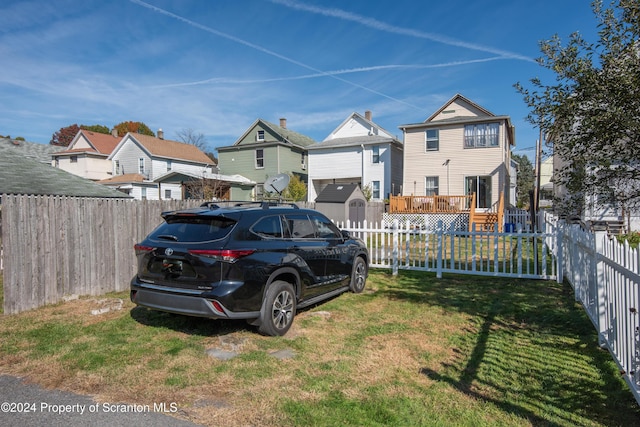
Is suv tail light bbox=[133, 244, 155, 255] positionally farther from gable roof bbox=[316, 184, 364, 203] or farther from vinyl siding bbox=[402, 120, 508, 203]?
vinyl siding bbox=[402, 120, 508, 203]

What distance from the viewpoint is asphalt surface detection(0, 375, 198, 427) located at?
312 cm

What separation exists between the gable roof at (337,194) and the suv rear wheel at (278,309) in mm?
14032

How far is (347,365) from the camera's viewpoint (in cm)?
421

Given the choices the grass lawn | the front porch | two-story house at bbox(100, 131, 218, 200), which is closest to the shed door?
the front porch

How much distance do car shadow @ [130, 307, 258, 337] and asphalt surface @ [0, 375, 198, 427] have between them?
179 cm

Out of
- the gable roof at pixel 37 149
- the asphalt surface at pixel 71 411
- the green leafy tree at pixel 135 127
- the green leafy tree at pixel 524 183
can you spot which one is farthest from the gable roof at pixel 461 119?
the green leafy tree at pixel 135 127

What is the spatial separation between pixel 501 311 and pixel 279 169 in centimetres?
2620

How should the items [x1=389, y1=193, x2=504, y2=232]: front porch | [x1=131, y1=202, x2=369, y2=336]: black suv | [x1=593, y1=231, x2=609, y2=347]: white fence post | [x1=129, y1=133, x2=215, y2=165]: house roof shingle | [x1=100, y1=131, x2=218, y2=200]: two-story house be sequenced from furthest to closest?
[x1=129, y1=133, x2=215, y2=165]: house roof shingle
[x1=100, y1=131, x2=218, y2=200]: two-story house
[x1=389, y1=193, x2=504, y2=232]: front porch
[x1=131, y1=202, x2=369, y2=336]: black suv
[x1=593, y1=231, x2=609, y2=347]: white fence post

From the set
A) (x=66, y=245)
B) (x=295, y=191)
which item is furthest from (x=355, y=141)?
(x=66, y=245)

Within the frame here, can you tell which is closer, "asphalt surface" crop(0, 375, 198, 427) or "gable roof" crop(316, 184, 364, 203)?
"asphalt surface" crop(0, 375, 198, 427)

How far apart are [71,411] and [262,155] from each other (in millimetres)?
29562

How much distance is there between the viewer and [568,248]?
7.63 metres

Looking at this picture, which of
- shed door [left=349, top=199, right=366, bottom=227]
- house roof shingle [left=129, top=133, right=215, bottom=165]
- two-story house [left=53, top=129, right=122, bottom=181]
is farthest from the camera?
two-story house [left=53, top=129, right=122, bottom=181]

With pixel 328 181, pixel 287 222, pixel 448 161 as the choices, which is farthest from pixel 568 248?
pixel 328 181
